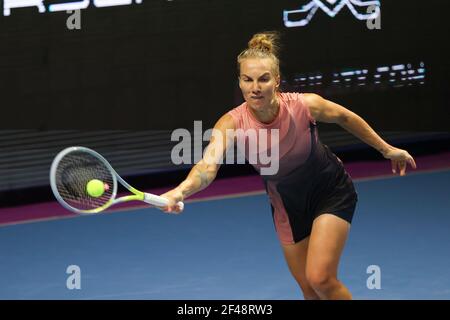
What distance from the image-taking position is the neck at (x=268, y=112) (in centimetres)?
498

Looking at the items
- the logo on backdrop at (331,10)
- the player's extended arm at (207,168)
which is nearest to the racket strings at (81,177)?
the player's extended arm at (207,168)

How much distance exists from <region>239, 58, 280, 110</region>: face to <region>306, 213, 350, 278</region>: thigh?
0.63 meters

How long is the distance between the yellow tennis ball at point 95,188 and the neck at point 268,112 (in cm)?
87

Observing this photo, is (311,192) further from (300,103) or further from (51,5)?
(51,5)

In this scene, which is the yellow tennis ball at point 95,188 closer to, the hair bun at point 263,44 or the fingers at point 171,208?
the fingers at point 171,208

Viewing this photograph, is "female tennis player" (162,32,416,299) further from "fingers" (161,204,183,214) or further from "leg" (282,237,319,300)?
"fingers" (161,204,183,214)

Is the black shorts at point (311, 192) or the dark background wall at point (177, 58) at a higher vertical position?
the dark background wall at point (177, 58)

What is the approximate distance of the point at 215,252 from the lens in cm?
746

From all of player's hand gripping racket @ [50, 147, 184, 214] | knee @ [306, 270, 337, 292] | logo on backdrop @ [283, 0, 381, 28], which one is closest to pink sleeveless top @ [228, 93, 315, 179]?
knee @ [306, 270, 337, 292]

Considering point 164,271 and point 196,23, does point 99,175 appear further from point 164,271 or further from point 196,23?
point 196,23

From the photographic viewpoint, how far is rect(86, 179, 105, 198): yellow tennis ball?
4.53 m

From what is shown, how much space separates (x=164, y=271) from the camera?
277 inches

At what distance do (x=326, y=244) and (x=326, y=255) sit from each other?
2.2 inches

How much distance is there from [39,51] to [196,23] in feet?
4.55
